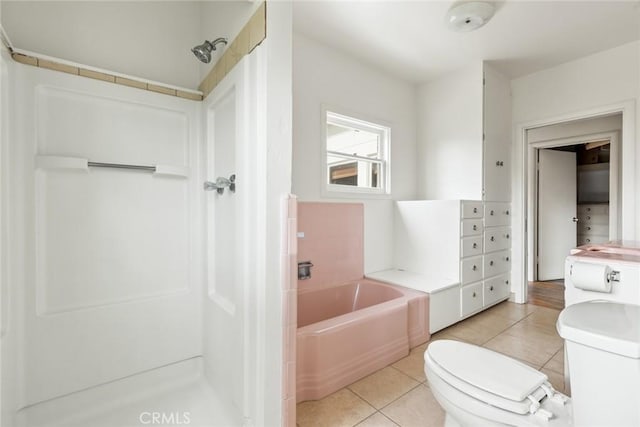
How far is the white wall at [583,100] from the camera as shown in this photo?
8.13 ft

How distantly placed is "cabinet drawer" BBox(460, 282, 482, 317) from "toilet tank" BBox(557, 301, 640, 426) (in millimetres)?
1766

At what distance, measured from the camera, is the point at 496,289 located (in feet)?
9.71

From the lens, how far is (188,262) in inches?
70.9

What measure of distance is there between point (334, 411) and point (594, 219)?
5.35 meters

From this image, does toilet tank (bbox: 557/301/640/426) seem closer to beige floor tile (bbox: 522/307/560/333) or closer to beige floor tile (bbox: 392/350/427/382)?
beige floor tile (bbox: 392/350/427/382)

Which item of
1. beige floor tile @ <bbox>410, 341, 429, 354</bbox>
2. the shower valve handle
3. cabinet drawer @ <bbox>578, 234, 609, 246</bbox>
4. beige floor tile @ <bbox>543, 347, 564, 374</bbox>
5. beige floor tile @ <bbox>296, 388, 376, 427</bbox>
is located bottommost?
beige floor tile @ <bbox>296, 388, 376, 427</bbox>

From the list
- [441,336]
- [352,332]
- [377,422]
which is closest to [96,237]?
[352,332]

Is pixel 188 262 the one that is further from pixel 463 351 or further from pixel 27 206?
pixel 463 351

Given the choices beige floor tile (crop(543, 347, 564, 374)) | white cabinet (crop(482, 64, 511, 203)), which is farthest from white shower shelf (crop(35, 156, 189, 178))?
white cabinet (crop(482, 64, 511, 203))

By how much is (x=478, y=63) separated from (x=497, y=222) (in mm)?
1651

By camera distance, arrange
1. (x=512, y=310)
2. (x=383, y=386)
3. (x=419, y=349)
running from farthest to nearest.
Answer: (x=512, y=310) → (x=419, y=349) → (x=383, y=386)

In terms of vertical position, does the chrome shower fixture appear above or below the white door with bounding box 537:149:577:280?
above

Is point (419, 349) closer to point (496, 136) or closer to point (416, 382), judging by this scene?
point (416, 382)

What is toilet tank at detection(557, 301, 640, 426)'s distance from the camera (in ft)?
2.41
